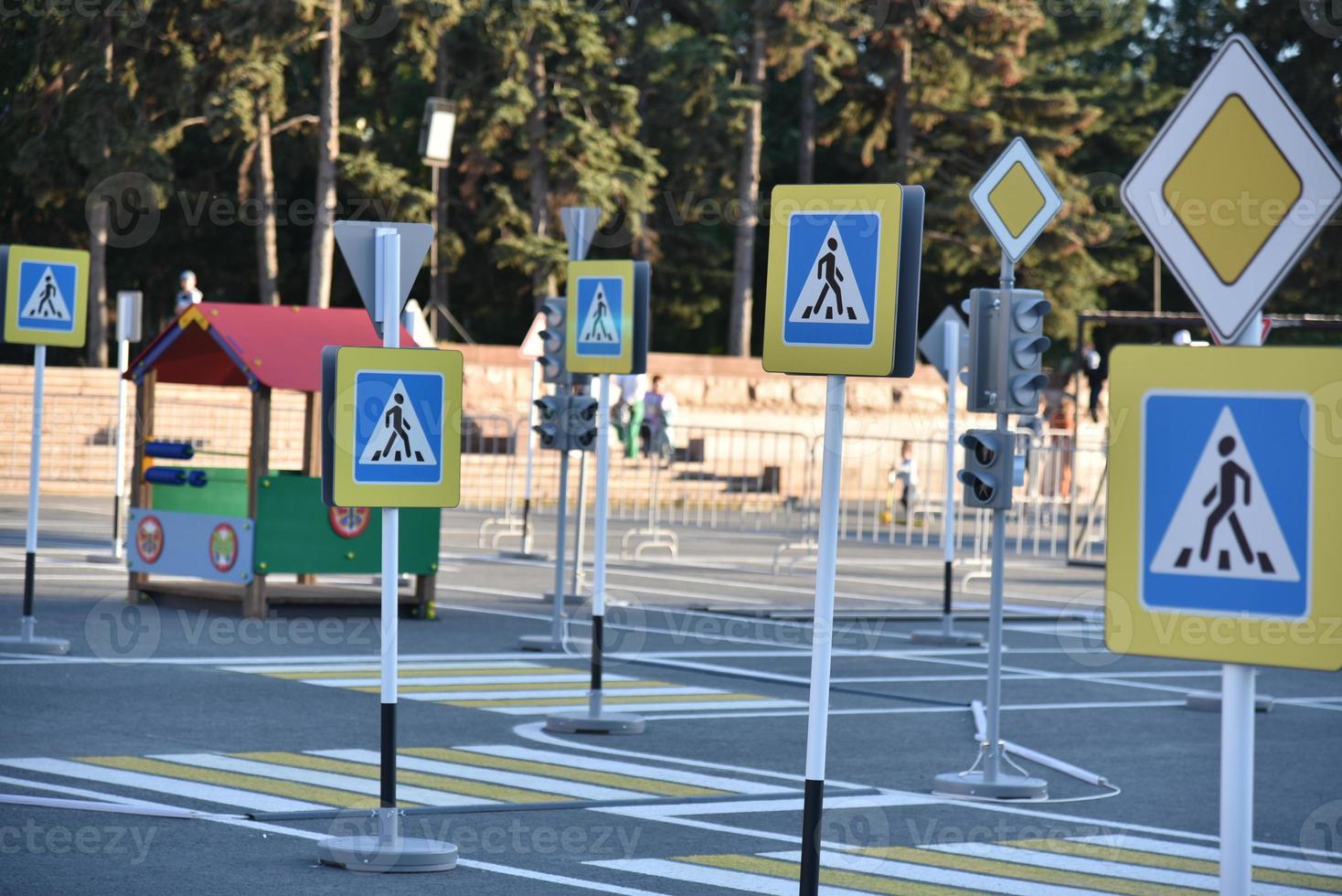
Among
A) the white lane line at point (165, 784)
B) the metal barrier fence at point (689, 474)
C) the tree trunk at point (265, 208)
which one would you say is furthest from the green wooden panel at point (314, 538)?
the tree trunk at point (265, 208)

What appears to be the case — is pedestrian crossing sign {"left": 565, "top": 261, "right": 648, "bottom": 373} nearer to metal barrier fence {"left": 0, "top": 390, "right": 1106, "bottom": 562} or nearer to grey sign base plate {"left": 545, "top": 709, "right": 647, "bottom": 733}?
grey sign base plate {"left": 545, "top": 709, "right": 647, "bottom": 733}

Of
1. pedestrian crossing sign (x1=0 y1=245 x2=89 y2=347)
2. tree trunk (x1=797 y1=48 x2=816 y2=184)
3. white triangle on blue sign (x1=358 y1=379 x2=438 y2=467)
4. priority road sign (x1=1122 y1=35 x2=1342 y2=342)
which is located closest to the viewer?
priority road sign (x1=1122 y1=35 x2=1342 y2=342)

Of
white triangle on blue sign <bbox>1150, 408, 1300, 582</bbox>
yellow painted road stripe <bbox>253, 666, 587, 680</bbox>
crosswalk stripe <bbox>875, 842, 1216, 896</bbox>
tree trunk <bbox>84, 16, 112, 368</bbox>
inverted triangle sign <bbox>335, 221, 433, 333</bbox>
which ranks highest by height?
tree trunk <bbox>84, 16, 112, 368</bbox>

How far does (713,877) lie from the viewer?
328 inches

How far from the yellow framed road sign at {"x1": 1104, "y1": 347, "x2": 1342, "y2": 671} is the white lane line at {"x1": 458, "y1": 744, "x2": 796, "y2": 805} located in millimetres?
6232

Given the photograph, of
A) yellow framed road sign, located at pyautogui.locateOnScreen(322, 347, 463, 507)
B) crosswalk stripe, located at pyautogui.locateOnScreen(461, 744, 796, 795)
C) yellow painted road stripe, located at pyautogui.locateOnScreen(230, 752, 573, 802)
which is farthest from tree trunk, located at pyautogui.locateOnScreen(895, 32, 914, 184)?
yellow framed road sign, located at pyautogui.locateOnScreen(322, 347, 463, 507)

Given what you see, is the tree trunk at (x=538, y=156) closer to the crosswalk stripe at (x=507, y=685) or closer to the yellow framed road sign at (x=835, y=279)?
the crosswalk stripe at (x=507, y=685)

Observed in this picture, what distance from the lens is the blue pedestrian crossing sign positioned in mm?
4281

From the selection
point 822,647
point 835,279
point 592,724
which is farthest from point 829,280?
point 592,724

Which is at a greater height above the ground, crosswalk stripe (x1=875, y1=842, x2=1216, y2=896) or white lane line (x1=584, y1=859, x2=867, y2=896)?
white lane line (x1=584, y1=859, x2=867, y2=896)

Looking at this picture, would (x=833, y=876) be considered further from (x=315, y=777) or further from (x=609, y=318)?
(x=609, y=318)

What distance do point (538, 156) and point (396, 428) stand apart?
37746mm

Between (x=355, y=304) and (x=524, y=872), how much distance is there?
44403 millimetres

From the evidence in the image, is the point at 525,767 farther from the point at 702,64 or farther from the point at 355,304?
the point at 355,304
